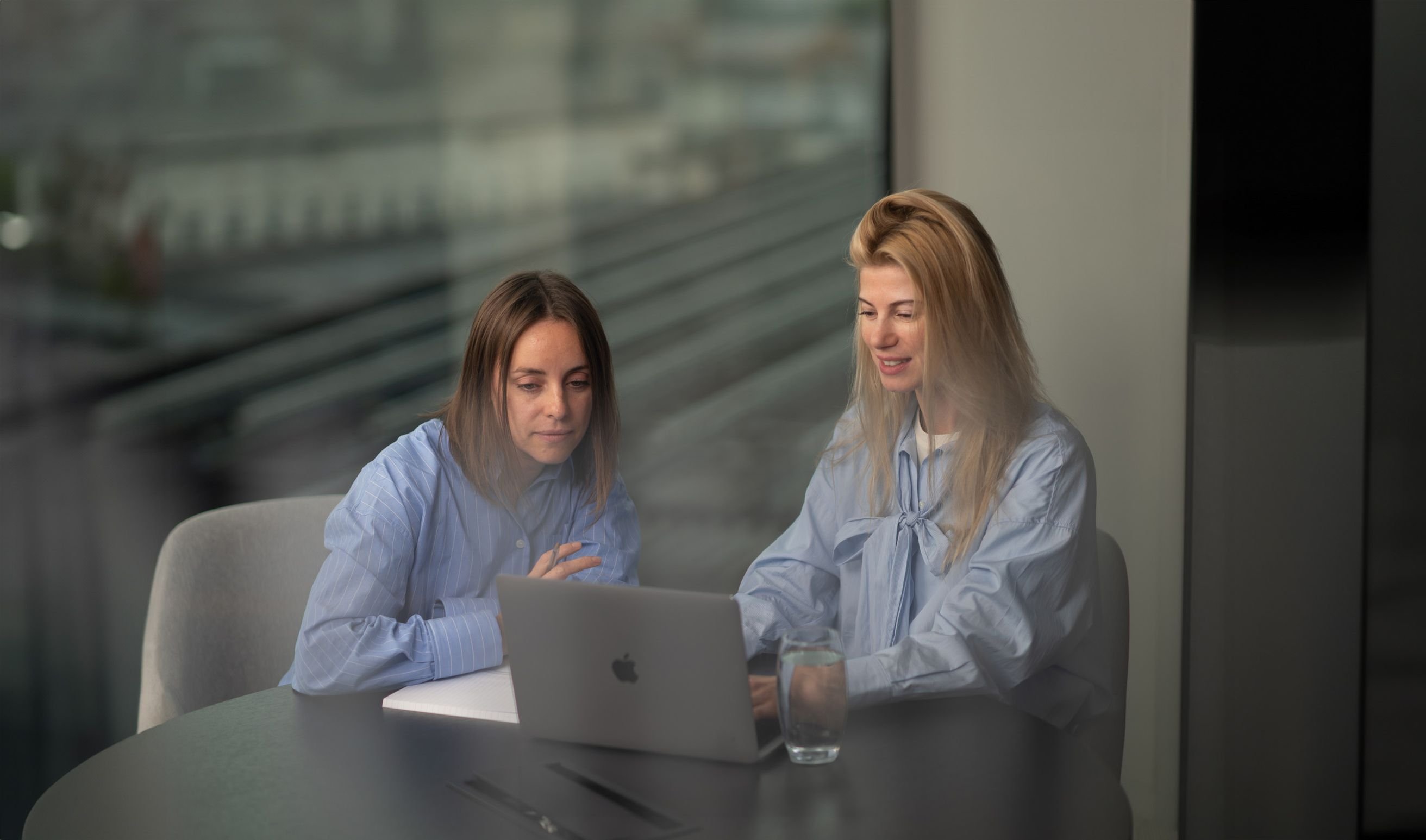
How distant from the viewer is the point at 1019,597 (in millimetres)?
1724

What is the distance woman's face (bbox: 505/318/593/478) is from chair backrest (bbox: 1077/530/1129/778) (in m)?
0.87

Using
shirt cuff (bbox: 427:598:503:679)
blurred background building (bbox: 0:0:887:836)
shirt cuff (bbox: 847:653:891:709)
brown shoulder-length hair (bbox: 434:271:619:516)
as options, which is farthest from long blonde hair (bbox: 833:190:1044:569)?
blurred background building (bbox: 0:0:887:836)

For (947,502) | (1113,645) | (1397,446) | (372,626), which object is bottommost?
(1113,645)

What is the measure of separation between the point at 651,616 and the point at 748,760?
0.19 metres

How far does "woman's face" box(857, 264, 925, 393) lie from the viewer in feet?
6.30

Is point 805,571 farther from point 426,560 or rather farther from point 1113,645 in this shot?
point 426,560

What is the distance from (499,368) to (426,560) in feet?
1.06

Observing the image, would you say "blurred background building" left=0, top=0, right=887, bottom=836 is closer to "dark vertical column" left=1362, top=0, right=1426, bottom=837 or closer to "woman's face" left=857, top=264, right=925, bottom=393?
"woman's face" left=857, top=264, right=925, bottom=393

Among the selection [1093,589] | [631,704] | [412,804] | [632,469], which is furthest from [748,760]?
[632,469]

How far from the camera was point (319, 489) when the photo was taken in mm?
2627

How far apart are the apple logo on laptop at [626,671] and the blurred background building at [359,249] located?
4.87ft

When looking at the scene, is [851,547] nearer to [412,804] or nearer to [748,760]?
[748,760]

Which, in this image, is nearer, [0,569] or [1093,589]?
[1093,589]

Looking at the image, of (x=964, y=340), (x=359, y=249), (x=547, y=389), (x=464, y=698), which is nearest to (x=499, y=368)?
(x=547, y=389)
